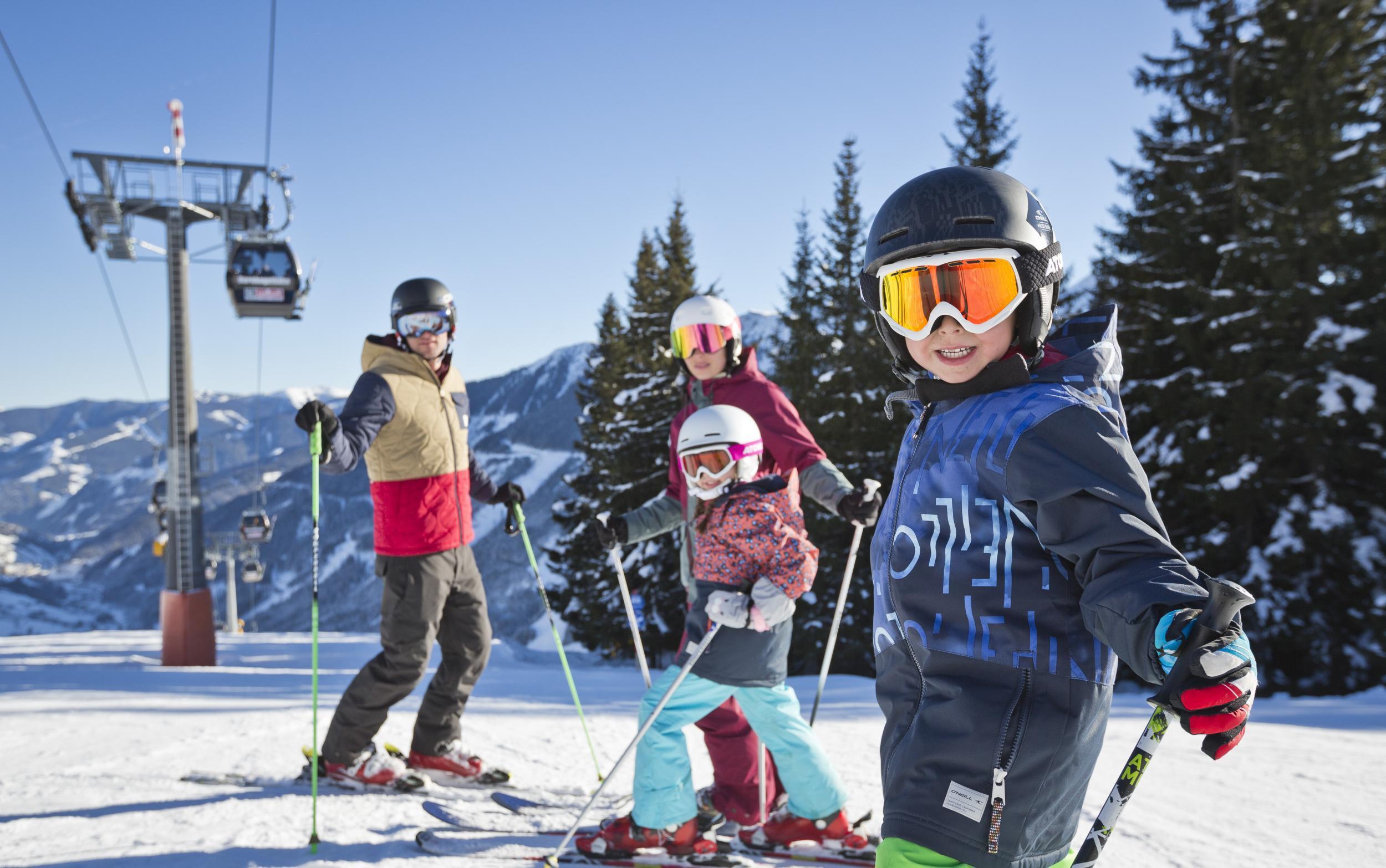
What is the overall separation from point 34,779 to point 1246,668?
5.06 m

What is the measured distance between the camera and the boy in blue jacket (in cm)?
121

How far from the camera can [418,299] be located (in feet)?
13.8

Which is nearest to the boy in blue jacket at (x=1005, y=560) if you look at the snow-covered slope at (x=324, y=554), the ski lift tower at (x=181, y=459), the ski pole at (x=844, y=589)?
the ski pole at (x=844, y=589)

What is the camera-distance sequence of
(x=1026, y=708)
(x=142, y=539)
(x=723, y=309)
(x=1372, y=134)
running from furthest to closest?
1. (x=142, y=539)
2. (x=1372, y=134)
3. (x=723, y=309)
4. (x=1026, y=708)

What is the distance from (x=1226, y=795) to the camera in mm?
3932

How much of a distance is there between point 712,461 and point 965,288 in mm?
1823

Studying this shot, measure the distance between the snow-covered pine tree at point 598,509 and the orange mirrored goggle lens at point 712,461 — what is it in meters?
12.6

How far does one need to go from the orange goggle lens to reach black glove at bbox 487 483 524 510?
59.0 inches

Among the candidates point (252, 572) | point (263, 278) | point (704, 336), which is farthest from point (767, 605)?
point (252, 572)

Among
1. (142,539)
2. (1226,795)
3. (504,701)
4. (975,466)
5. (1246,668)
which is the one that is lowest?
(142,539)

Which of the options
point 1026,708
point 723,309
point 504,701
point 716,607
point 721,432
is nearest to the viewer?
point 1026,708

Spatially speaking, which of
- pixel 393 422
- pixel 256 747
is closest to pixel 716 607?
pixel 393 422

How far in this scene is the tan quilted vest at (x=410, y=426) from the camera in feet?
13.2

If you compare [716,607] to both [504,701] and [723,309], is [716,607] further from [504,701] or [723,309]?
[504,701]
